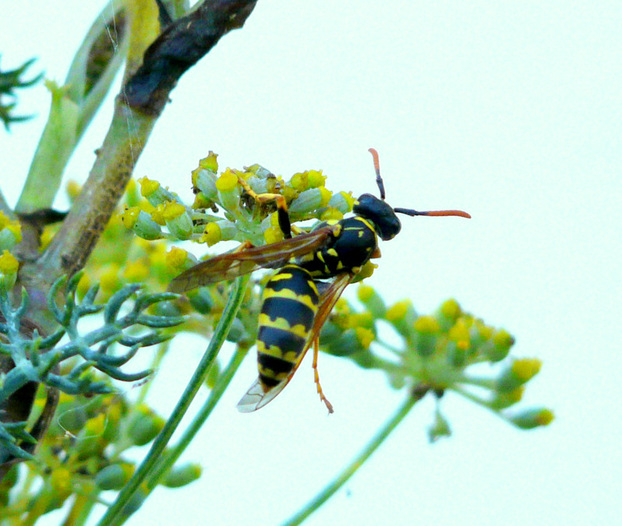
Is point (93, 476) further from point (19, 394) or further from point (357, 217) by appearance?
point (357, 217)

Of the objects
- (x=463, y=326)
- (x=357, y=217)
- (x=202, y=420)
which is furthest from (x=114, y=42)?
(x=463, y=326)

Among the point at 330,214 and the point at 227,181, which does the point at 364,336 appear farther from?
the point at 227,181

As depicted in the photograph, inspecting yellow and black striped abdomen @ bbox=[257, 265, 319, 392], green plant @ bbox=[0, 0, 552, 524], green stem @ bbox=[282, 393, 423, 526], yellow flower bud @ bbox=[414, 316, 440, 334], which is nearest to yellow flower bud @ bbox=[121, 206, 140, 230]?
green plant @ bbox=[0, 0, 552, 524]

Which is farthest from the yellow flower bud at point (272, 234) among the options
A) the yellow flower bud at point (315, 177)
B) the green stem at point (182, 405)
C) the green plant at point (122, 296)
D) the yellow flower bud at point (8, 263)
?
the yellow flower bud at point (8, 263)

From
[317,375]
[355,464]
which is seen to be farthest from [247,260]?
[355,464]

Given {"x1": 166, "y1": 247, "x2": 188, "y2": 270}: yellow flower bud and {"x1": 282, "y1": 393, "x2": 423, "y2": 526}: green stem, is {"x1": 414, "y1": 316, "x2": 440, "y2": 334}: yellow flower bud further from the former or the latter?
{"x1": 166, "y1": 247, "x2": 188, "y2": 270}: yellow flower bud
